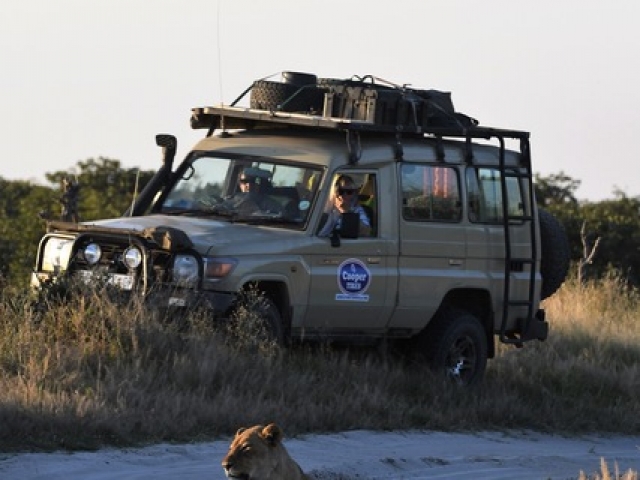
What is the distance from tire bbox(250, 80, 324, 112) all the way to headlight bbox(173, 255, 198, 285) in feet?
7.78

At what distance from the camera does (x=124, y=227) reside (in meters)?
13.3

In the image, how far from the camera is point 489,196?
15141 mm

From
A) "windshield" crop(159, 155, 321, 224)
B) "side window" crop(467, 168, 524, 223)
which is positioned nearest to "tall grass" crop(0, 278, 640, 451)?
"windshield" crop(159, 155, 321, 224)

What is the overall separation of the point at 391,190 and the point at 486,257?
4.31ft

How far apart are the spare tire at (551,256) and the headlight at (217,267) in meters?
4.10

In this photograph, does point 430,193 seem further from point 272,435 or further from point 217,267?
point 272,435

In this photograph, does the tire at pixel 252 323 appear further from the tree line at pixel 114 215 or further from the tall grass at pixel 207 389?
the tree line at pixel 114 215

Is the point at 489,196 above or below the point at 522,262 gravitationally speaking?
above

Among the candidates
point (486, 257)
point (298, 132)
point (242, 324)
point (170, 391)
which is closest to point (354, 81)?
point (298, 132)

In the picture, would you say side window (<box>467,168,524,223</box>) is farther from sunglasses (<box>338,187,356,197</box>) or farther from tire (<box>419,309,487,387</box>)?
sunglasses (<box>338,187,356,197</box>)

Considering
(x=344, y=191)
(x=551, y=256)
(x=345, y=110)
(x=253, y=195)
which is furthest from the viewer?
(x=551, y=256)

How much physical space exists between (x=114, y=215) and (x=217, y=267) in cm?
1369

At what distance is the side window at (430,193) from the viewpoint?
14.3 m

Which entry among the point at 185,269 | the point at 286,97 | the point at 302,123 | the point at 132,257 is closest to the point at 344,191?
the point at 302,123
